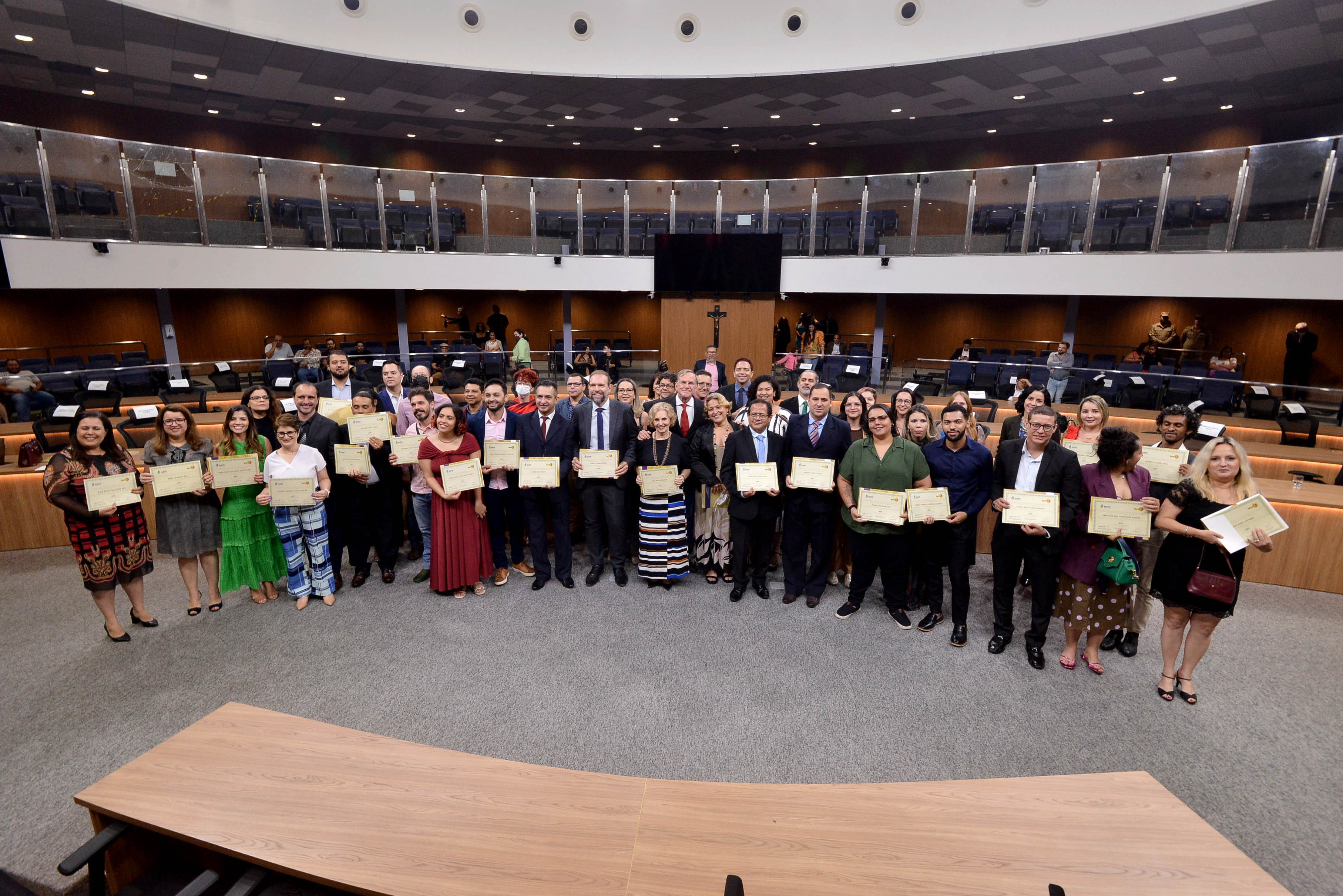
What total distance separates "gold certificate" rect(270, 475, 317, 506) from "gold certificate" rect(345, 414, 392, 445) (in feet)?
2.11

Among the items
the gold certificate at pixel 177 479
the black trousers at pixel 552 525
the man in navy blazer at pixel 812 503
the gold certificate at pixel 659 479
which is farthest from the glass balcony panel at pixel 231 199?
the man in navy blazer at pixel 812 503

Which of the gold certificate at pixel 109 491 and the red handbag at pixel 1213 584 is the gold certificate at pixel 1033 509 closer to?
the red handbag at pixel 1213 584

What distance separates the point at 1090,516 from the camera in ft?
13.3

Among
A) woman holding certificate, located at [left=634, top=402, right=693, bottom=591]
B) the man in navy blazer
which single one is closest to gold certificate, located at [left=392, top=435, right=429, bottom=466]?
woman holding certificate, located at [left=634, top=402, right=693, bottom=591]

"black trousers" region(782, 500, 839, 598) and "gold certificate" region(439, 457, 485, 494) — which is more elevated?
"gold certificate" region(439, 457, 485, 494)

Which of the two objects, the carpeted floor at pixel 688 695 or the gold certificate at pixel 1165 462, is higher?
the gold certificate at pixel 1165 462

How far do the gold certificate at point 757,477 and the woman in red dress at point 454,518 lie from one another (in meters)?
2.20

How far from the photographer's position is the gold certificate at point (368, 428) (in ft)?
17.8

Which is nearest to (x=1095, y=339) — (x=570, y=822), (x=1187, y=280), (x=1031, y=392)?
(x=1187, y=280)

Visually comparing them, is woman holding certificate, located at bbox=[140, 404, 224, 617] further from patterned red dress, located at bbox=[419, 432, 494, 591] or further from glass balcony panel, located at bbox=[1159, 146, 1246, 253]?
glass balcony panel, located at bbox=[1159, 146, 1246, 253]

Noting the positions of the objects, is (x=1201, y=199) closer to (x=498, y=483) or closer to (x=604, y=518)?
(x=604, y=518)

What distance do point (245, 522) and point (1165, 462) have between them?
734 cm

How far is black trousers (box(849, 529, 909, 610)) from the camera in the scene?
194 inches

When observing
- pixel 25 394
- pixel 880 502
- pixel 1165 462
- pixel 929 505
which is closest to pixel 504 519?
pixel 880 502
